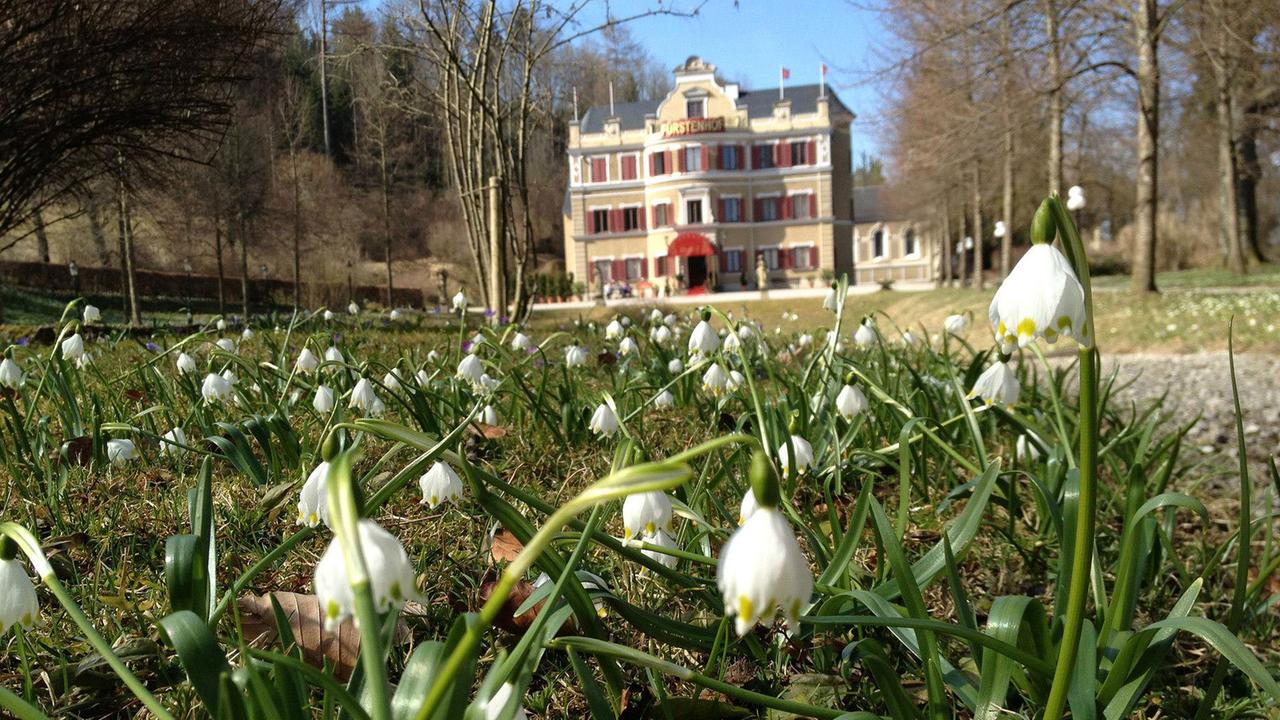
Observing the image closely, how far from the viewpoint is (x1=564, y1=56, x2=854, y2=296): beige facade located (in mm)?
34969

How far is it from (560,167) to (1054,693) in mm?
44528

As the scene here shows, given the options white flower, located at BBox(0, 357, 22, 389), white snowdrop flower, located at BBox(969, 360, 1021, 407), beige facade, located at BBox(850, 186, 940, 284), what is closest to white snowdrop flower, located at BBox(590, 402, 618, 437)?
white snowdrop flower, located at BBox(969, 360, 1021, 407)

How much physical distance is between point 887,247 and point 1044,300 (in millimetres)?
41419

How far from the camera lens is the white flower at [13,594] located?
2.95 feet

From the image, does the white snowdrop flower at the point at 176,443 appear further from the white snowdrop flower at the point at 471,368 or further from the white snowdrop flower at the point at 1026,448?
the white snowdrop flower at the point at 1026,448

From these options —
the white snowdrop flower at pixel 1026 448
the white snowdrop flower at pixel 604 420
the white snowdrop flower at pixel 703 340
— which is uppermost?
the white snowdrop flower at pixel 703 340

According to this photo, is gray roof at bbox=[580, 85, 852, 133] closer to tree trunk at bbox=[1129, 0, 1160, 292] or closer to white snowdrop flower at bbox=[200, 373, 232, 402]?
tree trunk at bbox=[1129, 0, 1160, 292]

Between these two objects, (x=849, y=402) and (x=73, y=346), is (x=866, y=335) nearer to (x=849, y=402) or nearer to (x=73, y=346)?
(x=849, y=402)

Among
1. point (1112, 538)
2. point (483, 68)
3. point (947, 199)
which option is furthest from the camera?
point (947, 199)

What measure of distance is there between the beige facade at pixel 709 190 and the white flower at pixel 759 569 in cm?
3402

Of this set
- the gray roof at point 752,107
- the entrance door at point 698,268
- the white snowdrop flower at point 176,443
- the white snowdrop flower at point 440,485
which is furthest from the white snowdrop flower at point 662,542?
the gray roof at point 752,107

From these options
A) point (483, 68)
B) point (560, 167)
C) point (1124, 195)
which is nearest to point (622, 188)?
point (560, 167)

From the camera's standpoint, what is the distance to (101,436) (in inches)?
85.6

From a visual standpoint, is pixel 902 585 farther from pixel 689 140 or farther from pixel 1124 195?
A: pixel 1124 195
